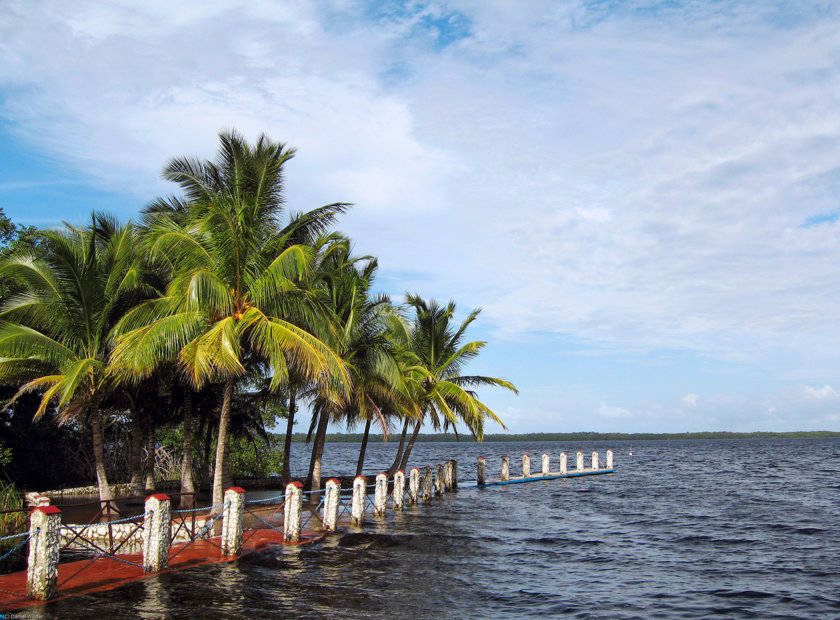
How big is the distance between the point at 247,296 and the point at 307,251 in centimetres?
207

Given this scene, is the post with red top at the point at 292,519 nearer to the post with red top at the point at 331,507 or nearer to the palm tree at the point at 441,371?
the post with red top at the point at 331,507

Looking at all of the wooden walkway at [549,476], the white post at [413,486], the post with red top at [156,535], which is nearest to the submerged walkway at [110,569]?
the post with red top at [156,535]

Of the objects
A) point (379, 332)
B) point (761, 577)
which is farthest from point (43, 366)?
point (761, 577)

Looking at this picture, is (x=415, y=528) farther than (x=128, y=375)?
Yes

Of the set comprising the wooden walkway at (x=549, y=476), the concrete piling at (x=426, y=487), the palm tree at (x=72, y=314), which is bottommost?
the wooden walkway at (x=549, y=476)

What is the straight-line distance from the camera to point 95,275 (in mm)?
19938

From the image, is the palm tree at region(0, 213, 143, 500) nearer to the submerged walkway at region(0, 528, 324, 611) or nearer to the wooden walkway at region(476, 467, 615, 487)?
the submerged walkway at region(0, 528, 324, 611)

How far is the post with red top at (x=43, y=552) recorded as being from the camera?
1096 cm

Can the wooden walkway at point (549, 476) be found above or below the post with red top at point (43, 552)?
below

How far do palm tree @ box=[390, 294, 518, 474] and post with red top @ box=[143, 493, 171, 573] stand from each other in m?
16.9

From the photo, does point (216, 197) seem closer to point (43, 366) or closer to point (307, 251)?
point (307, 251)

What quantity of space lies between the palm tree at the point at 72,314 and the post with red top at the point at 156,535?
646cm

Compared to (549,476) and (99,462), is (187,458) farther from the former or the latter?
(549,476)

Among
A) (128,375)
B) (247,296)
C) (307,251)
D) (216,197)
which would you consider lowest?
(128,375)
